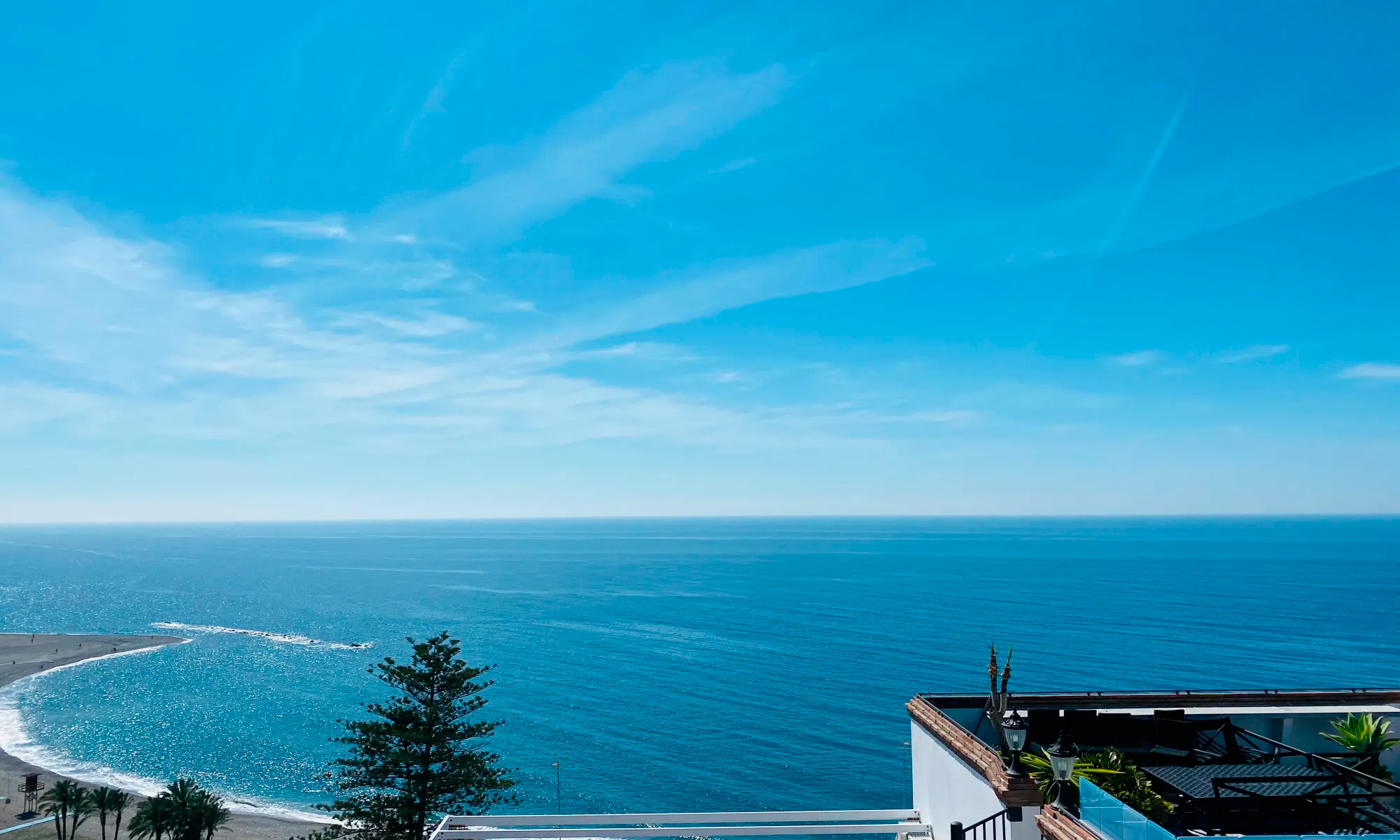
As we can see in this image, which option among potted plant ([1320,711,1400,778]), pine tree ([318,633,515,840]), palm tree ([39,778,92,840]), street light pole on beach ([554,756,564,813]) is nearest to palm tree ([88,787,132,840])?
palm tree ([39,778,92,840])

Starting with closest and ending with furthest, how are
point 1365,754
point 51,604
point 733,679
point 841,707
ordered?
point 1365,754 < point 841,707 < point 733,679 < point 51,604

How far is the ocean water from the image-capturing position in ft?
145

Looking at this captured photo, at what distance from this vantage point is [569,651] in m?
73.2

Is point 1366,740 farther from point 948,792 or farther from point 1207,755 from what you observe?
point 948,792

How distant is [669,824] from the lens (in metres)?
9.03

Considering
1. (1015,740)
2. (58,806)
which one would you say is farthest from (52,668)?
(1015,740)

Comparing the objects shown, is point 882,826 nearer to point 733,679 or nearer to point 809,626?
point 733,679

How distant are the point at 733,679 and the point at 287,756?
3120cm

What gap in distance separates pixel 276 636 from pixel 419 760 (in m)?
79.7

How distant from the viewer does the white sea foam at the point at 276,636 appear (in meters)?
80.4

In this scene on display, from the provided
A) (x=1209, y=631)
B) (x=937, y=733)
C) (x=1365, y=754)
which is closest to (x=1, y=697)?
(x=937, y=733)

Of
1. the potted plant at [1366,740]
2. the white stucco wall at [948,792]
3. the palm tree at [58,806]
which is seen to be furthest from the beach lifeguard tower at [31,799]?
the potted plant at [1366,740]

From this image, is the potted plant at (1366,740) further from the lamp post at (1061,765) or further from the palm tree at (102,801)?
the palm tree at (102,801)

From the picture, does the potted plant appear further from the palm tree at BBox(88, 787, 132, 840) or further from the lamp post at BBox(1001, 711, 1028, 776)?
the palm tree at BBox(88, 787, 132, 840)
